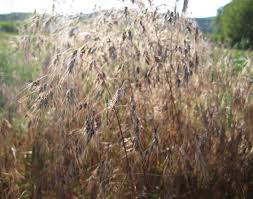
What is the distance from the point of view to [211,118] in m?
2.45

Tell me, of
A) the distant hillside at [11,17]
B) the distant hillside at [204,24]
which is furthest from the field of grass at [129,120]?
the distant hillside at [11,17]

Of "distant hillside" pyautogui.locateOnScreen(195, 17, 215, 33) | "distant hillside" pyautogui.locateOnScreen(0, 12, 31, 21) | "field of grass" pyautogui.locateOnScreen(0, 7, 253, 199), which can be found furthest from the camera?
"distant hillside" pyautogui.locateOnScreen(0, 12, 31, 21)

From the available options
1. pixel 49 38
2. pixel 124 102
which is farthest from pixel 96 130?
pixel 49 38

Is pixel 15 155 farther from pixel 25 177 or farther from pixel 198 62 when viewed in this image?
pixel 198 62

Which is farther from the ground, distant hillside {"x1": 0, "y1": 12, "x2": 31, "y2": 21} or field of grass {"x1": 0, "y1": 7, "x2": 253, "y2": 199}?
distant hillside {"x1": 0, "y1": 12, "x2": 31, "y2": 21}

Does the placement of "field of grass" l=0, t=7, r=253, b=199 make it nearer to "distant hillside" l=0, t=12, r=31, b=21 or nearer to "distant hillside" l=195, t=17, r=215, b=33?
"distant hillside" l=195, t=17, r=215, b=33

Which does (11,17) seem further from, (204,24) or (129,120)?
(129,120)

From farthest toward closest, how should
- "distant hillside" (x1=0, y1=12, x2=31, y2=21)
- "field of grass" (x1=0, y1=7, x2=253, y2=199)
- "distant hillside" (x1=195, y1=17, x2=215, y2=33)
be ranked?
"distant hillside" (x1=0, y1=12, x2=31, y2=21)
"distant hillside" (x1=195, y1=17, x2=215, y2=33)
"field of grass" (x1=0, y1=7, x2=253, y2=199)

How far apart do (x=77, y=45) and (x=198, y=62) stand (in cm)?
57

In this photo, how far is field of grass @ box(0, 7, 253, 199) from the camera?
2299 mm

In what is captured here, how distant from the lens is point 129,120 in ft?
7.64

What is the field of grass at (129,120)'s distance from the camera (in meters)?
2.30

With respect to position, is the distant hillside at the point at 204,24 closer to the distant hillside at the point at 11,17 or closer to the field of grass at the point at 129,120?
the field of grass at the point at 129,120

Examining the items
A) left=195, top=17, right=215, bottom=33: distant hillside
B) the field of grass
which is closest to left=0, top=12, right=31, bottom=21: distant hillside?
the field of grass
